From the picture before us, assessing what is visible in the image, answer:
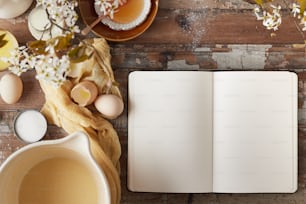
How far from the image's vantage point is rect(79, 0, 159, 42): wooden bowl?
100 centimetres

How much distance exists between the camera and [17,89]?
0.99 meters

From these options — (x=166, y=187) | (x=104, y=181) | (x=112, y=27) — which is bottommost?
(x=166, y=187)

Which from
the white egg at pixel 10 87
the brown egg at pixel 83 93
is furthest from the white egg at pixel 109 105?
the white egg at pixel 10 87

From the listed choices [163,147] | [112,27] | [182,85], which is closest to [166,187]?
[163,147]

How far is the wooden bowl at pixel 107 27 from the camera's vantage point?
100 centimetres

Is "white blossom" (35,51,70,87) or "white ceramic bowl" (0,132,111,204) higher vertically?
"white blossom" (35,51,70,87)

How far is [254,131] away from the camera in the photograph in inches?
40.1

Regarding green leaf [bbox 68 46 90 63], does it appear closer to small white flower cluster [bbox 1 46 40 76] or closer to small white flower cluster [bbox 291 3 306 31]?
small white flower cluster [bbox 1 46 40 76]

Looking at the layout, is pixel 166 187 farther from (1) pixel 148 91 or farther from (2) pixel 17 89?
(2) pixel 17 89

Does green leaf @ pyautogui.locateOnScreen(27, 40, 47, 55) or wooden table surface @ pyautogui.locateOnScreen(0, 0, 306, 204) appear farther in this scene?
wooden table surface @ pyautogui.locateOnScreen(0, 0, 306, 204)

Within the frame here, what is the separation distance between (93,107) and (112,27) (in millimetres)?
139

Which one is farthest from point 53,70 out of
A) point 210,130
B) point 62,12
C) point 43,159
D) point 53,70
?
point 210,130

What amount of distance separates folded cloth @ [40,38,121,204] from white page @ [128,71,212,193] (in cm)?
4

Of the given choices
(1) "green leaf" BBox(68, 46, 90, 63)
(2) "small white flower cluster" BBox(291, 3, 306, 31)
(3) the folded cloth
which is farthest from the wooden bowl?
(2) "small white flower cluster" BBox(291, 3, 306, 31)
